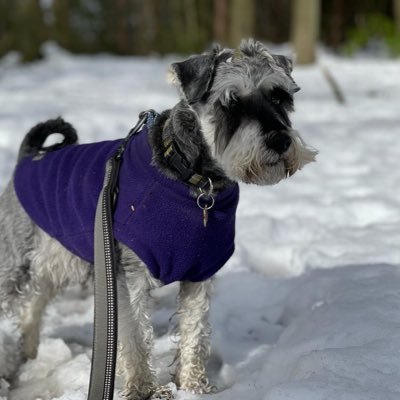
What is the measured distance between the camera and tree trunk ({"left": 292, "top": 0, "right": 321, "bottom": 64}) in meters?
13.1

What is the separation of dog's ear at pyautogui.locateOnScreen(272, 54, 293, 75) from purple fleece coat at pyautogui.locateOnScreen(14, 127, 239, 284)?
0.71m

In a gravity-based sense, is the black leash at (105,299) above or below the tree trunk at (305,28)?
above

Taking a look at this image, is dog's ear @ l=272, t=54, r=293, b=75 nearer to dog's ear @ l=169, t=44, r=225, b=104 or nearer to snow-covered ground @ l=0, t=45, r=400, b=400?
dog's ear @ l=169, t=44, r=225, b=104

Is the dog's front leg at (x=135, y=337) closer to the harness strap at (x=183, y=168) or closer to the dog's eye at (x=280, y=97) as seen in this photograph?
the harness strap at (x=183, y=168)

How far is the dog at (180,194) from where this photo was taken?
9.57ft

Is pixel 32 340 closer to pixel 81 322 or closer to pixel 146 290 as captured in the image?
pixel 81 322

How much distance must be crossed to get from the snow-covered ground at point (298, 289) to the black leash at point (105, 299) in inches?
21.7

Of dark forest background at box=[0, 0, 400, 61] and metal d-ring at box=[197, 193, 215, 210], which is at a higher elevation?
metal d-ring at box=[197, 193, 215, 210]

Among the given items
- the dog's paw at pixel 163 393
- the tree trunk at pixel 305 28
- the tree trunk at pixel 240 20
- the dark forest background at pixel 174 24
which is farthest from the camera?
the dark forest background at pixel 174 24

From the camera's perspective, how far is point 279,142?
2.86m

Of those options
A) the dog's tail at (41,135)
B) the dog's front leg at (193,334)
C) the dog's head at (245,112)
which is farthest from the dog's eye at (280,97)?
the dog's tail at (41,135)

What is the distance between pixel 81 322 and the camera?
423cm

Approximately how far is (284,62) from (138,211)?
1218 mm

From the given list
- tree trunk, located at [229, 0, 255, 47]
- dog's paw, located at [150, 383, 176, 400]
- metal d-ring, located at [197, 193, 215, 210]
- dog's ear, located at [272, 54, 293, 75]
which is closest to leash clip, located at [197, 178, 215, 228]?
metal d-ring, located at [197, 193, 215, 210]
